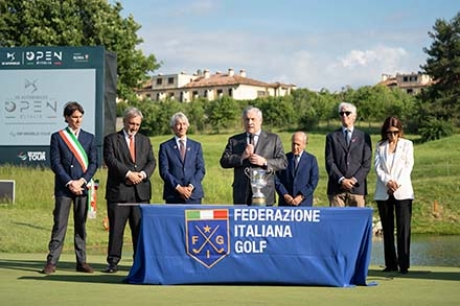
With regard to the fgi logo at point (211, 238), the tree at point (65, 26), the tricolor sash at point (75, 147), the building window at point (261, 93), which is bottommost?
the fgi logo at point (211, 238)

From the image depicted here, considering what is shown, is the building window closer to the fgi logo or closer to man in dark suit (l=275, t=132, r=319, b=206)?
man in dark suit (l=275, t=132, r=319, b=206)


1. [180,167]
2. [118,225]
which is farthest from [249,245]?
[118,225]

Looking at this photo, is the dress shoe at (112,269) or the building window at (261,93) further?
the building window at (261,93)

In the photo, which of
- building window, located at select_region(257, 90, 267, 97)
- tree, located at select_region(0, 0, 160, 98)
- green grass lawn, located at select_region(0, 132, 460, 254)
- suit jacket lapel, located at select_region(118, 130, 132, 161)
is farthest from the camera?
building window, located at select_region(257, 90, 267, 97)

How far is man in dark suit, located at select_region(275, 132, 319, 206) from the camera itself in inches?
358

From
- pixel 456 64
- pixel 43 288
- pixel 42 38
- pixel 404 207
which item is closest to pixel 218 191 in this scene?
pixel 404 207

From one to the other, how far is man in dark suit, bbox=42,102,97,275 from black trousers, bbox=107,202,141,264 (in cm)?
28

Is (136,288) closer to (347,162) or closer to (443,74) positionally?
(347,162)

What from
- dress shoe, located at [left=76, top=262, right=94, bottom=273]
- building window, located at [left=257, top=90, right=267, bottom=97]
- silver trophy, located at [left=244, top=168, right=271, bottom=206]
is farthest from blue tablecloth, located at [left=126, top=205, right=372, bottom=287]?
building window, located at [left=257, top=90, right=267, bottom=97]

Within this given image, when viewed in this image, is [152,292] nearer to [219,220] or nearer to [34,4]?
[219,220]

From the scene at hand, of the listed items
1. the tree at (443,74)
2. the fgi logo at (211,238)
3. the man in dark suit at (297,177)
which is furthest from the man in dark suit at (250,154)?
the tree at (443,74)

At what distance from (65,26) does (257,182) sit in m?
33.8

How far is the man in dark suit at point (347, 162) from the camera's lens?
904 centimetres

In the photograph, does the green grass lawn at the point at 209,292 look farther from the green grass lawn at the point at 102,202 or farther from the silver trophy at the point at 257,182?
the green grass lawn at the point at 102,202
